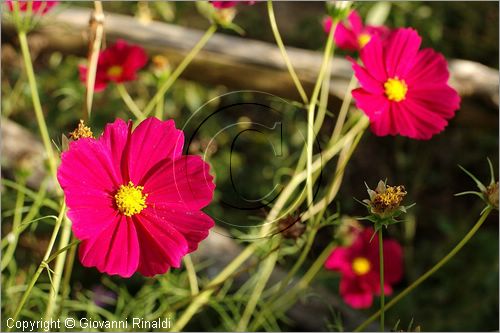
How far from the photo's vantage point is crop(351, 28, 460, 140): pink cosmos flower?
22.1 inches

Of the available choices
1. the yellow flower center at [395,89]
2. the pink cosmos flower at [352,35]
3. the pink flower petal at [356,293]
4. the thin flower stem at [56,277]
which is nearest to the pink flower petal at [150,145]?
the thin flower stem at [56,277]

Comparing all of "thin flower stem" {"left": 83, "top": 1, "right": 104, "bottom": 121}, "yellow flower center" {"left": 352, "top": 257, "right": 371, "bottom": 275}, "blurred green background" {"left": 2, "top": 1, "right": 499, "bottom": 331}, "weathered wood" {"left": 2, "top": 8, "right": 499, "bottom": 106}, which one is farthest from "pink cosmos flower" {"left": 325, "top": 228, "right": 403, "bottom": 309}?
"thin flower stem" {"left": 83, "top": 1, "right": 104, "bottom": 121}

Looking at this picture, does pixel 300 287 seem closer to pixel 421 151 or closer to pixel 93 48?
pixel 93 48

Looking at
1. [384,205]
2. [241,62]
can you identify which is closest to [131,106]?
[384,205]

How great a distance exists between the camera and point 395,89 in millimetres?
579

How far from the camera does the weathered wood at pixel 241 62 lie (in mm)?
1271

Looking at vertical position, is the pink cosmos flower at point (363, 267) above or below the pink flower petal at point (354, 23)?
below

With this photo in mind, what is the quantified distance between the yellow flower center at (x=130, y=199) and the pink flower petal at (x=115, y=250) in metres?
0.01

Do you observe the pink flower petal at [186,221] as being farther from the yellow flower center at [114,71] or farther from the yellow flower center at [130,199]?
the yellow flower center at [114,71]

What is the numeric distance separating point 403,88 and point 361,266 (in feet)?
1.76

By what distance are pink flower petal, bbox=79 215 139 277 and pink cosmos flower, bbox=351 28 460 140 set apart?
22 centimetres

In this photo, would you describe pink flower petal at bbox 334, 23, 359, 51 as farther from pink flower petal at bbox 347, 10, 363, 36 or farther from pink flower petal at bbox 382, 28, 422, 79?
pink flower petal at bbox 382, 28, 422, 79

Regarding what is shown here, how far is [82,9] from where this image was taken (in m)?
1.43

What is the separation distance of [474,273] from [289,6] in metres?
1.11
